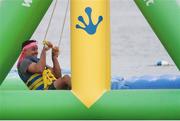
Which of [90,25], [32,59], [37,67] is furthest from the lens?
[32,59]

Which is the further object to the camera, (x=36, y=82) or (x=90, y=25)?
(x=36, y=82)

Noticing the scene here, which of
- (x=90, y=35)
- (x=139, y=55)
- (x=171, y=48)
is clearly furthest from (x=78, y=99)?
(x=139, y=55)

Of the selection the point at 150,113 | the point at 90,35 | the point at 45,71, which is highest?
Answer: the point at 90,35

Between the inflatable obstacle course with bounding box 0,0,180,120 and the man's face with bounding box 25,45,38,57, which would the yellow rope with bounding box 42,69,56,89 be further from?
the inflatable obstacle course with bounding box 0,0,180,120

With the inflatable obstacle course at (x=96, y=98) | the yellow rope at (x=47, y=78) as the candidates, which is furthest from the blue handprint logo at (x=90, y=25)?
the yellow rope at (x=47, y=78)

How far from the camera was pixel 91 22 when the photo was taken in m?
2.69

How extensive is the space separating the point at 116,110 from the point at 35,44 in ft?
2.54

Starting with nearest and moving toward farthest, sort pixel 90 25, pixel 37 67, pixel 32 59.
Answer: pixel 90 25
pixel 37 67
pixel 32 59

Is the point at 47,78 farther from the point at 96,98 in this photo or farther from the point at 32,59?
the point at 96,98

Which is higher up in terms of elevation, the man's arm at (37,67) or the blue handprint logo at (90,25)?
the blue handprint logo at (90,25)

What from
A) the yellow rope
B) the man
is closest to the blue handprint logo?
the man

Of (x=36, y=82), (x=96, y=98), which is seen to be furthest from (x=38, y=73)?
(x=96, y=98)

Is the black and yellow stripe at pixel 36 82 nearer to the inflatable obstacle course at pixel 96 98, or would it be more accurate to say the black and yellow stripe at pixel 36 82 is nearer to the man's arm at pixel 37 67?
the man's arm at pixel 37 67

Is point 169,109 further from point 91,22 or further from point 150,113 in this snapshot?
point 91,22
